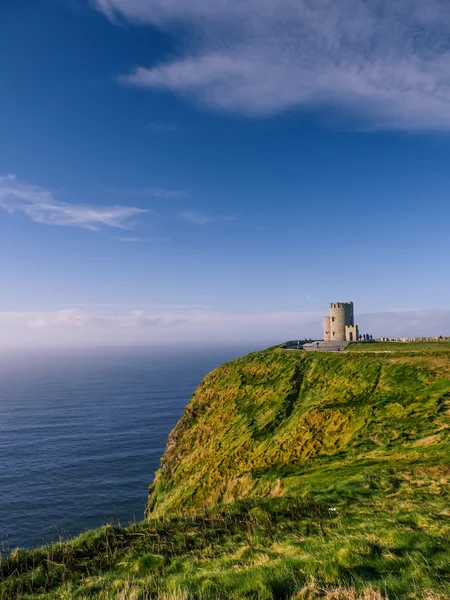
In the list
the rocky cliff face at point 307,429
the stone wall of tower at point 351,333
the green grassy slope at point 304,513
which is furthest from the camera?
the stone wall of tower at point 351,333

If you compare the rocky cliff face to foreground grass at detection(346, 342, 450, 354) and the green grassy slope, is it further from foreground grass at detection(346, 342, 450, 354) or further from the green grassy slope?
foreground grass at detection(346, 342, 450, 354)

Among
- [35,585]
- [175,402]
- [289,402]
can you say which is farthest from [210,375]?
[175,402]

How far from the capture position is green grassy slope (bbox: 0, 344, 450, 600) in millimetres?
10133

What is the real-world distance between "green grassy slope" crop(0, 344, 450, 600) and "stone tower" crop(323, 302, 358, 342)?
107ft

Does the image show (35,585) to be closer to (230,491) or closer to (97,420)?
(230,491)

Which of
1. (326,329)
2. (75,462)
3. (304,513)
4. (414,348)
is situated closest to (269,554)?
(304,513)

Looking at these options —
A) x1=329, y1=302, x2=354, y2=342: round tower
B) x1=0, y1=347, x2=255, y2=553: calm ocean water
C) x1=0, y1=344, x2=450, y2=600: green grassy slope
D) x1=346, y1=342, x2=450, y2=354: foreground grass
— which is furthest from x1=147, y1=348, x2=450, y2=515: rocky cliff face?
x1=329, y1=302, x2=354, y2=342: round tower

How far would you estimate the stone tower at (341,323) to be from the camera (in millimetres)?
77812

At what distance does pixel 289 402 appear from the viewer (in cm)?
4428

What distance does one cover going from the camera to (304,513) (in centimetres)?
1772

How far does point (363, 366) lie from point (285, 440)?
16.2 meters

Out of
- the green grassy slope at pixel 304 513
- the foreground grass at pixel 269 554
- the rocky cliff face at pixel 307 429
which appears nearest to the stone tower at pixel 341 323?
the rocky cliff face at pixel 307 429

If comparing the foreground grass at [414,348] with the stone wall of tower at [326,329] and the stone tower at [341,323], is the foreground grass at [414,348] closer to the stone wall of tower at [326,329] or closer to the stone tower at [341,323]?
the stone tower at [341,323]

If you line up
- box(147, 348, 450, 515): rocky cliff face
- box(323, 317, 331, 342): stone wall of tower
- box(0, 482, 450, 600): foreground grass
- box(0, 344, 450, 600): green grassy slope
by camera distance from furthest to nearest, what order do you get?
1. box(323, 317, 331, 342): stone wall of tower
2. box(147, 348, 450, 515): rocky cliff face
3. box(0, 344, 450, 600): green grassy slope
4. box(0, 482, 450, 600): foreground grass
